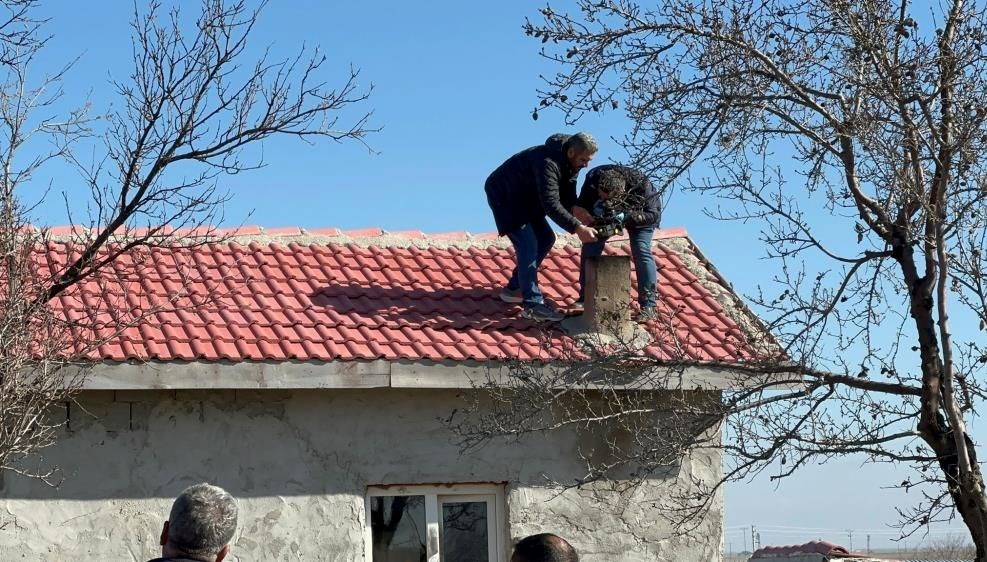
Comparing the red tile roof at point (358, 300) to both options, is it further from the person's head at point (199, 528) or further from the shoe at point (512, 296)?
the person's head at point (199, 528)

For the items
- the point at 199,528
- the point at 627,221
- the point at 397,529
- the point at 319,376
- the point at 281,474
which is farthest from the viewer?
the point at 627,221

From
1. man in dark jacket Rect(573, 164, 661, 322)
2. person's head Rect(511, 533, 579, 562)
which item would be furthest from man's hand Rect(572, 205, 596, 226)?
person's head Rect(511, 533, 579, 562)

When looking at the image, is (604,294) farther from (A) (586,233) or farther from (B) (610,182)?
(B) (610,182)

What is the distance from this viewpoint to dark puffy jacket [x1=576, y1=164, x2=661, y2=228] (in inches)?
387

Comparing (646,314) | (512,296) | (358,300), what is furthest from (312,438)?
(646,314)

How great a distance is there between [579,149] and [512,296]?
4.42ft

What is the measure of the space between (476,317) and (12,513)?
151 inches

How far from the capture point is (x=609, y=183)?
11.4 meters

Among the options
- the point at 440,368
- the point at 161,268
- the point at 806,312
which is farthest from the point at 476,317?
the point at 806,312

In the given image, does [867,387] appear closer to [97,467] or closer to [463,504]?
[463,504]

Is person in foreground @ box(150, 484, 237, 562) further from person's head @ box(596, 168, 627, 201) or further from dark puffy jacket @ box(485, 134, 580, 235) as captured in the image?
dark puffy jacket @ box(485, 134, 580, 235)

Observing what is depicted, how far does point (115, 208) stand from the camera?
8.71m

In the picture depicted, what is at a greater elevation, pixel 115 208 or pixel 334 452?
pixel 115 208

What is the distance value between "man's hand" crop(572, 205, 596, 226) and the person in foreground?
25.2 ft
